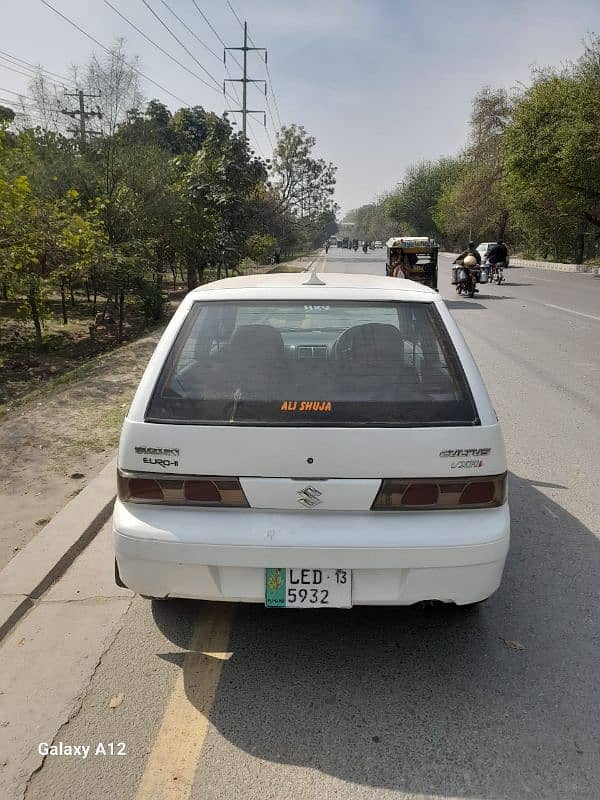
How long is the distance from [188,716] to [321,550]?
2.77 feet

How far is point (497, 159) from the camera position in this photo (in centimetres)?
6122

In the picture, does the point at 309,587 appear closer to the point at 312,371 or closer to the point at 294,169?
the point at 312,371

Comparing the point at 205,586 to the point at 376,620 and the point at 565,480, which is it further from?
the point at 565,480

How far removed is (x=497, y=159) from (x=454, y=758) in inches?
2567

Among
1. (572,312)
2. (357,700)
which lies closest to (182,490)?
(357,700)

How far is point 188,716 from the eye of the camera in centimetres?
273

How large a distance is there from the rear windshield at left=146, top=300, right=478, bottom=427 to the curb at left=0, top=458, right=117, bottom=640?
1446 mm

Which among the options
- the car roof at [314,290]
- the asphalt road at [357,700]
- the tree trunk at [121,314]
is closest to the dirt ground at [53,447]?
the asphalt road at [357,700]

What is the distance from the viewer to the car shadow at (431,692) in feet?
8.07

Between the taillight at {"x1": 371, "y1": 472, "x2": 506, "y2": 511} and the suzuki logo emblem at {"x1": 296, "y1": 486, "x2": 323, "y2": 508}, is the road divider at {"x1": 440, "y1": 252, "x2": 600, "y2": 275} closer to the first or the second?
the taillight at {"x1": 371, "y1": 472, "x2": 506, "y2": 511}

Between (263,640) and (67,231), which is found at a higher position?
(67,231)

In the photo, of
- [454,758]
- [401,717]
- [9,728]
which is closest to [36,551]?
[9,728]

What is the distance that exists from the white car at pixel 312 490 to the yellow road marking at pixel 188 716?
0.39 meters

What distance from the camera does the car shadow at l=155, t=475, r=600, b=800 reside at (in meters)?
2.46
